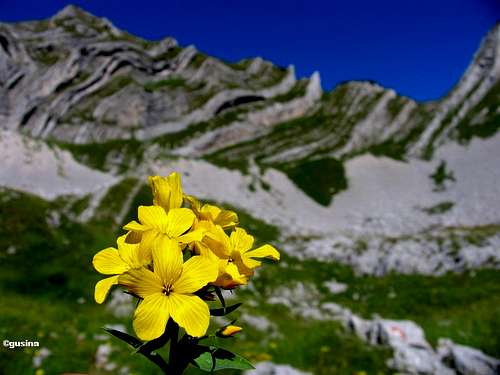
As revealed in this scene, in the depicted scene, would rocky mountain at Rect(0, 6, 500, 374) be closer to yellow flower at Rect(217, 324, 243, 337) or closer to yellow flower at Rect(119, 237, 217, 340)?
yellow flower at Rect(217, 324, 243, 337)

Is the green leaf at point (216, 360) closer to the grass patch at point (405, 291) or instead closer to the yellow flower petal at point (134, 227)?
the yellow flower petal at point (134, 227)

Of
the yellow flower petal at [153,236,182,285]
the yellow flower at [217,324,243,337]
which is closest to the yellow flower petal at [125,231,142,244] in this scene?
the yellow flower petal at [153,236,182,285]

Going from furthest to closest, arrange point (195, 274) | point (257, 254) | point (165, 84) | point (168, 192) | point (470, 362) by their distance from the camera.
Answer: point (165, 84) < point (470, 362) < point (257, 254) < point (168, 192) < point (195, 274)

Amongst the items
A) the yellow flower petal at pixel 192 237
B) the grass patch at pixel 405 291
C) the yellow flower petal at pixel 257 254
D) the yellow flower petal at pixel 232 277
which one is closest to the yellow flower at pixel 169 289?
the yellow flower petal at pixel 192 237

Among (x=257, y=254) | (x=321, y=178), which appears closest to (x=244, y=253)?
(x=257, y=254)

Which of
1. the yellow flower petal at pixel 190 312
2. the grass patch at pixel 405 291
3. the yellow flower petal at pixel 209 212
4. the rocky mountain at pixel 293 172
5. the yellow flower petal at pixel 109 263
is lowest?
the yellow flower petal at pixel 190 312

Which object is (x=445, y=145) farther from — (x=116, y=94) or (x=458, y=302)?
(x=116, y=94)

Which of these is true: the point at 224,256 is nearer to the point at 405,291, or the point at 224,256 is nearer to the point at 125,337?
the point at 125,337
